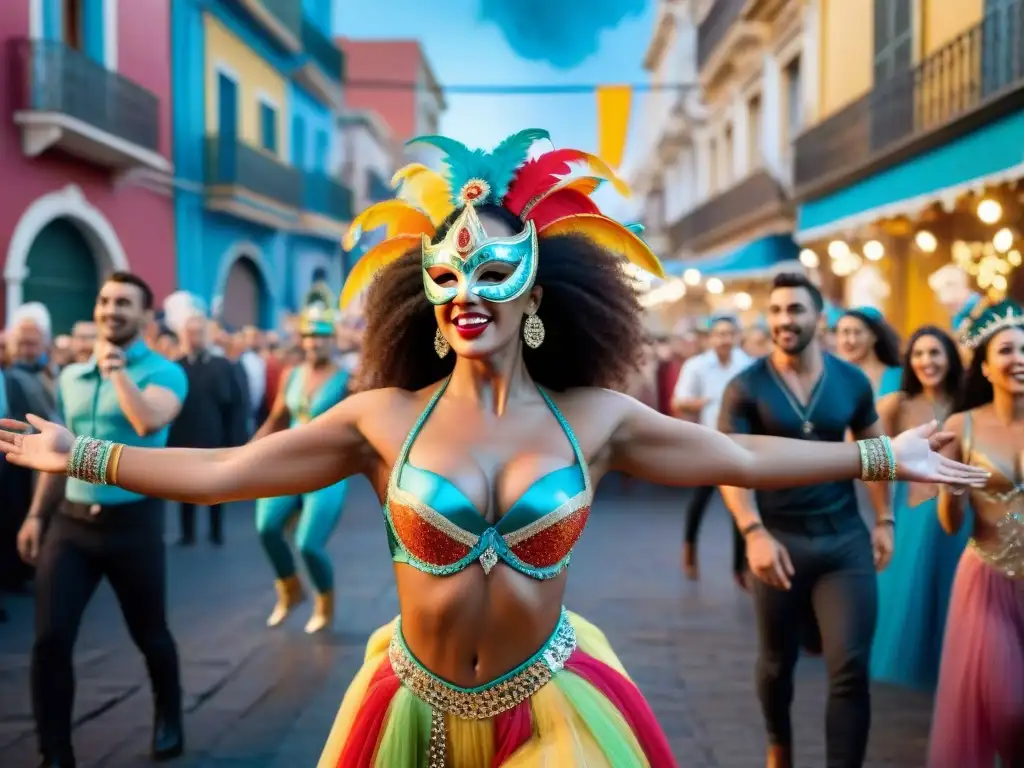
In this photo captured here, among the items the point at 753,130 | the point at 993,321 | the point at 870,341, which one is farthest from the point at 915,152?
the point at 753,130

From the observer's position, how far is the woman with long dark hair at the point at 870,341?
6.30 m

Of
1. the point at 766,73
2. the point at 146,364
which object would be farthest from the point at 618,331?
the point at 766,73

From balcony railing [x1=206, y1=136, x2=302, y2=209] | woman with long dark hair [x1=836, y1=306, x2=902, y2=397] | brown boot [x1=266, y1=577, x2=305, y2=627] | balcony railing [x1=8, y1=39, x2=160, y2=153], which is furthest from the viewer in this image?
balcony railing [x1=206, y1=136, x2=302, y2=209]

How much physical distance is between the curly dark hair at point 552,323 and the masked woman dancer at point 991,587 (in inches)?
65.9

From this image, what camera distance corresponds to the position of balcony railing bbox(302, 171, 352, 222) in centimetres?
2720

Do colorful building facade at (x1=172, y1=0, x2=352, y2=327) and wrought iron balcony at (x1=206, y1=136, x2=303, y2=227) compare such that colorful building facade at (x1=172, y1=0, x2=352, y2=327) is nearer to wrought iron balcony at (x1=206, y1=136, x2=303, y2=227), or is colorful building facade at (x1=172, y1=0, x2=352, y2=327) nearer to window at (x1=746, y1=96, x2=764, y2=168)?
wrought iron balcony at (x1=206, y1=136, x2=303, y2=227)

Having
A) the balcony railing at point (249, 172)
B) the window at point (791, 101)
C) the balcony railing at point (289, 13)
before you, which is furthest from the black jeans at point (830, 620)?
the balcony railing at point (289, 13)

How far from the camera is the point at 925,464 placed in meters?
2.83

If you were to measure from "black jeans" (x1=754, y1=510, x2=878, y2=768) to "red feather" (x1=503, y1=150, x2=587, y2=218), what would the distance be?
2027mm

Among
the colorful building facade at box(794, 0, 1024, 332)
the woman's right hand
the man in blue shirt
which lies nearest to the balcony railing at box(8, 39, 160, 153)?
the colorful building facade at box(794, 0, 1024, 332)

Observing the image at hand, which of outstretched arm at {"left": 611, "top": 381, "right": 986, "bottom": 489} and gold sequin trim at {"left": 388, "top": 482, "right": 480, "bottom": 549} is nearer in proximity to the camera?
gold sequin trim at {"left": 388, "top": 482, "right": 480, "bottom": 549}

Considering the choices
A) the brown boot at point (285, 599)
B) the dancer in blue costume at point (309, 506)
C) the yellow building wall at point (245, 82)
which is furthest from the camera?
the yellow building wall at point (245, 82)

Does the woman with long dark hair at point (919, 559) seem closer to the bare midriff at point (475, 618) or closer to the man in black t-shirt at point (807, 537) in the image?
the man in black t-shirt at point (807, 537)

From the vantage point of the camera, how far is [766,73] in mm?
22406
